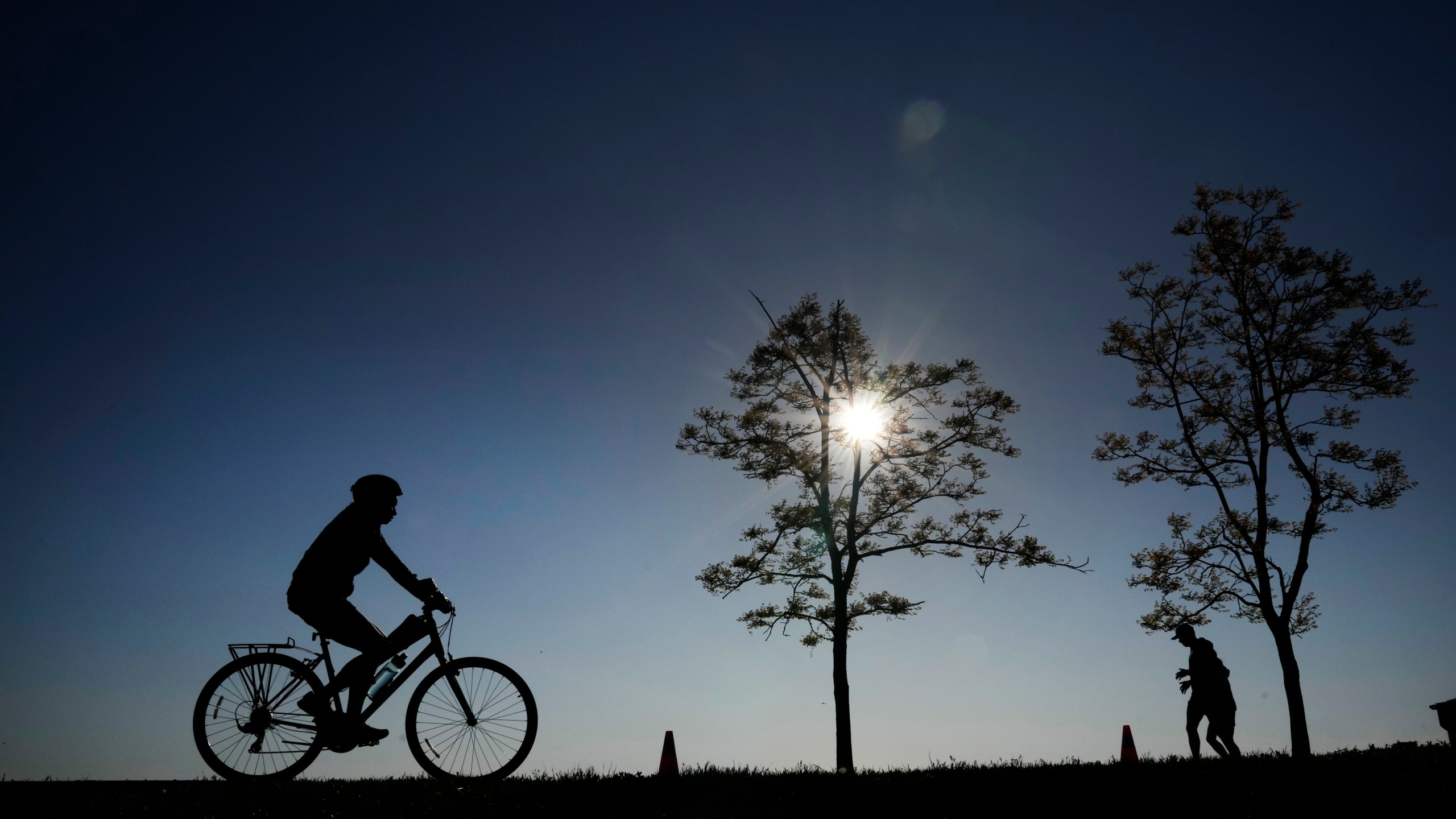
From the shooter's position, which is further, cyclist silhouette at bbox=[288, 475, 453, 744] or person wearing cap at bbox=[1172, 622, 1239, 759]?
person wearing cap at bbox=[1172, 622, 1239, 759]

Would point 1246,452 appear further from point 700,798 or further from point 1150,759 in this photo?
point 700,798

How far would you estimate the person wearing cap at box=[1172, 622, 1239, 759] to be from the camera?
37.5 ft

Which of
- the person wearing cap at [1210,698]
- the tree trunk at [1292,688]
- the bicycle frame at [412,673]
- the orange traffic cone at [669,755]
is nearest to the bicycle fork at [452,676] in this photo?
the bicycle frame at [412,673]

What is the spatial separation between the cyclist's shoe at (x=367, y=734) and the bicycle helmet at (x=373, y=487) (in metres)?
1.83

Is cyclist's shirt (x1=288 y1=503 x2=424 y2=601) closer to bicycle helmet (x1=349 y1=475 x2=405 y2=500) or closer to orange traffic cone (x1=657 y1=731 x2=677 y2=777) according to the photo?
bicycle helmet (x1=349 y1=475 x2=405 y2=500)

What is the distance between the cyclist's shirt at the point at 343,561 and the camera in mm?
6402

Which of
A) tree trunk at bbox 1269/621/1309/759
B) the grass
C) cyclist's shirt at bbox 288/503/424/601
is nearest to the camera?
the grass

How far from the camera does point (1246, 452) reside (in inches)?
760

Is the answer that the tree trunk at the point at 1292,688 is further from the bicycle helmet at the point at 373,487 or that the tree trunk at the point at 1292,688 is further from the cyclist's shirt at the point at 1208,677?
the bicycle helmet at the point at 373,487

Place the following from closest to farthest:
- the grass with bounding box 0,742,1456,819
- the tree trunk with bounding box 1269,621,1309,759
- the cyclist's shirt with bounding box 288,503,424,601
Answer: the grass with bounding box 0,742,1456,819, the cyclist's shirt with bounding box 288,503,424,601, the tree trunk with bounding box 1269,621,1309,759

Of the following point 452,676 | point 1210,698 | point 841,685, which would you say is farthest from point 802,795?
point 841,685

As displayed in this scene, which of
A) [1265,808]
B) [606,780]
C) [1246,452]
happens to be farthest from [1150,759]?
[1246,452]

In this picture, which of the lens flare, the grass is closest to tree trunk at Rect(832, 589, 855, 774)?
the lens flare

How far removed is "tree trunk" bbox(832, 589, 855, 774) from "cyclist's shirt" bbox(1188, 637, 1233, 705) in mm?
7621
